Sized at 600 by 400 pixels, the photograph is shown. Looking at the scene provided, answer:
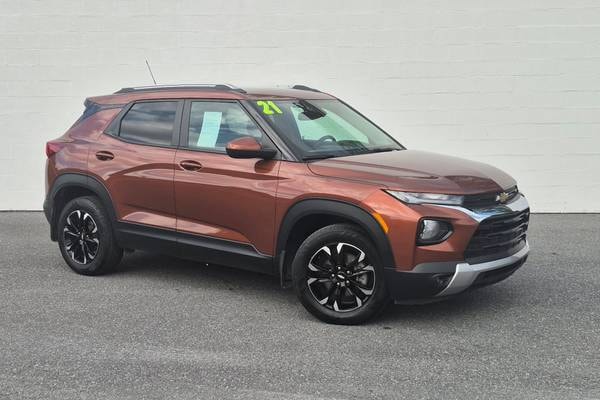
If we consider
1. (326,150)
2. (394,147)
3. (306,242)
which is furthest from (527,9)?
(306,242)

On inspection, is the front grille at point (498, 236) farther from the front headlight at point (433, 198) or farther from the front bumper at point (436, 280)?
the front headlight at point (433, 198)

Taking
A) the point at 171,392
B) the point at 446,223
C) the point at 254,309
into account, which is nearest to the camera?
the point at 171,392

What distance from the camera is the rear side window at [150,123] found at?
6.05m

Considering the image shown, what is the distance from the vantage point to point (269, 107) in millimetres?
5707

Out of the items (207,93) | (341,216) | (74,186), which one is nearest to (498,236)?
(341,216)

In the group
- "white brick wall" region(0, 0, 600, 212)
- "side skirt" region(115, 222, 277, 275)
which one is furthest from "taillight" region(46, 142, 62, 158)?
"white brick wall" region(0, 0, 600, 212)

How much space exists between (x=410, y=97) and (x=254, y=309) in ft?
17.5

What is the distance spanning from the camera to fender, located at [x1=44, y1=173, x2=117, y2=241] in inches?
247

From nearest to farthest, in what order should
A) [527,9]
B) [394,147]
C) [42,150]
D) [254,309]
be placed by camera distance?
1. [254,309]
2. [394,147]
3. [527,9]
4. [42,150]

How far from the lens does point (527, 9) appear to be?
9.74 meters

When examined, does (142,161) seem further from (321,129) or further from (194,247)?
(321,129)

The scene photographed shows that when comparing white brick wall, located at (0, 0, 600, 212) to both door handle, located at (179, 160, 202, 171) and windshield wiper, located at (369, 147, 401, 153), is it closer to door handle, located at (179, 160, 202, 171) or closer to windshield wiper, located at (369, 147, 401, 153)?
windshield wiper, located at (369, 147, 401, 153)

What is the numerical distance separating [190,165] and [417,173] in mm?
1861

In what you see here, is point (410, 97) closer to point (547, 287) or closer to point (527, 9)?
point (527, 9)
